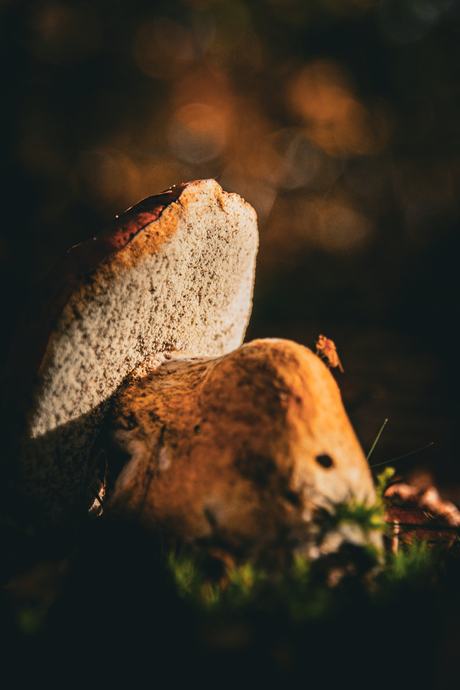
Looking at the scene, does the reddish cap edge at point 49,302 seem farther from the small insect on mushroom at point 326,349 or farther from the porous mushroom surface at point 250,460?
the small insect on mushroom at point 326,349

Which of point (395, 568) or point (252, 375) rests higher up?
point (252, 375)

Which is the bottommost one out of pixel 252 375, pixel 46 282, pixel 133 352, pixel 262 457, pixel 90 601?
pixel 90 601

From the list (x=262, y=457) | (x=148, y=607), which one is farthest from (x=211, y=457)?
(x=148, y=607)

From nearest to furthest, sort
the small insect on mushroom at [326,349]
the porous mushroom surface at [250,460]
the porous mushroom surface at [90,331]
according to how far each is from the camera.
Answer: the porous mushroom surface at [250,460]
the porous mushroom surface at [90,331]
the small insect on mushroom at [326,349]

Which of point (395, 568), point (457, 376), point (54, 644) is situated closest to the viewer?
point (54, 644)

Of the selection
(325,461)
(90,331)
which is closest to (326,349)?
(325,461)

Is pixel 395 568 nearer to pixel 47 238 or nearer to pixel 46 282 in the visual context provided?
pixel 46 282

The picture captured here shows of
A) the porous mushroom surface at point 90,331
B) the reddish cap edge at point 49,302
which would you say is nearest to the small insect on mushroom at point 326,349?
the porous mushroom surface at point 90,331

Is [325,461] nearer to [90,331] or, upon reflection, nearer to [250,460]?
[250,460]
